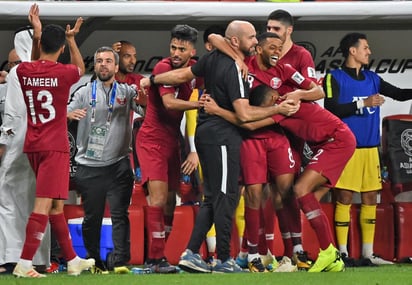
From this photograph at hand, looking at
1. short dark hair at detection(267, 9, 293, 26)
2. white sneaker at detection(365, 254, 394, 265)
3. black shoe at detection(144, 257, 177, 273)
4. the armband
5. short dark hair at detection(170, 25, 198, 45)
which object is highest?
short dark hair at detection(267, 9, 293, 26)

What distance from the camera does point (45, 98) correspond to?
31.8 feet

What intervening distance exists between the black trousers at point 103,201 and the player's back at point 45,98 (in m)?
0.84

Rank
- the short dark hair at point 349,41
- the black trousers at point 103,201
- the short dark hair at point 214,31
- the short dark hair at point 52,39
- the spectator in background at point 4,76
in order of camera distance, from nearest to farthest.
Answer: the short dark hair at point 52,39, the black trousers at point 103,201, the spectator in background at point 4,76, the short dark hair at point 214,31, the short dark hair at point 349,41

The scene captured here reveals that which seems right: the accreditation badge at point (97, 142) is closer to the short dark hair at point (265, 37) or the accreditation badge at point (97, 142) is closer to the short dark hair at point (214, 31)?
the short dark hair at point (265, 37)

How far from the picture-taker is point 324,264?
995 centimetres

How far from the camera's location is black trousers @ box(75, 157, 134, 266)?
Answer: 413 inches

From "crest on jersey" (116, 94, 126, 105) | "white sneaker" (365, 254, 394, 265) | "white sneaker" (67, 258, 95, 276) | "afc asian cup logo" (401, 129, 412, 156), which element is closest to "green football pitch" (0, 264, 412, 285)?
"white sneaker" (67, 258, 95, 276)

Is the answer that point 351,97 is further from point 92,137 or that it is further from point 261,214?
point 92,137

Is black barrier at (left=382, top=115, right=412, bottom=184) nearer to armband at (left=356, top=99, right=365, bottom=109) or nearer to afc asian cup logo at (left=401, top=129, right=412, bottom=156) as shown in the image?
afc asian cup logo at (left=401, top=129, right=412, bottom=156)

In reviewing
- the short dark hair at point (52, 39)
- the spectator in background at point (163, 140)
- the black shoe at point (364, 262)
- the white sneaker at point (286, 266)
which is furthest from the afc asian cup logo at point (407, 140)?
the short dark hair at point (52, 39)

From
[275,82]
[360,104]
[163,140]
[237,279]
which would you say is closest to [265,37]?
[275,82]

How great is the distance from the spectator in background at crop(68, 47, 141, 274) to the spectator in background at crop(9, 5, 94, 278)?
705mm

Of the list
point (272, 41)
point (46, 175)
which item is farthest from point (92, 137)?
point (272, 41)

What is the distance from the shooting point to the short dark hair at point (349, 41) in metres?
11.7
